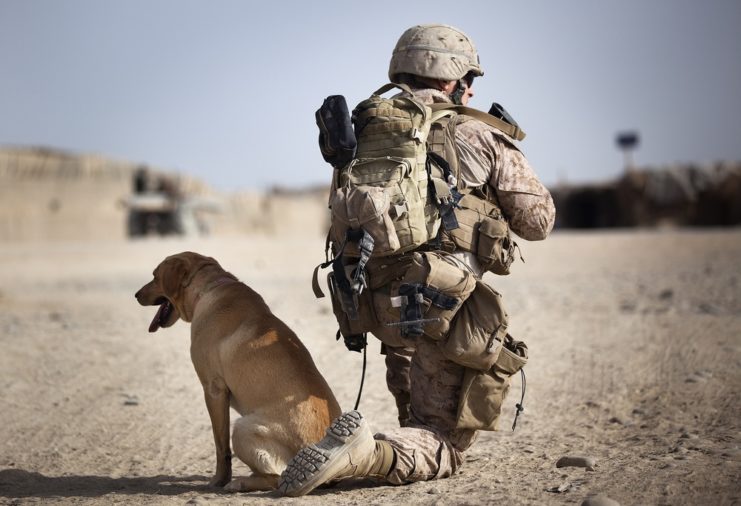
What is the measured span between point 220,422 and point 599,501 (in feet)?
6.21

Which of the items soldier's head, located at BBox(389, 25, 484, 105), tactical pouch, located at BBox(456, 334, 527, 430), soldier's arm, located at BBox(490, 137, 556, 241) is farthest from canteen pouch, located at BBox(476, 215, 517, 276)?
soldier's head, located at BBox(389, 25, 484, 105)

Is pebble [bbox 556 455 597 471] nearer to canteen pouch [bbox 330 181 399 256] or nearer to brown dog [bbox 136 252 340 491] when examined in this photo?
brown dog [bbox 136 252 340 491]

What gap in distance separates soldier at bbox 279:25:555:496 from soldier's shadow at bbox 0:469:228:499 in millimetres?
1026

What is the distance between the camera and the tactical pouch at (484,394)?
412 centimetres

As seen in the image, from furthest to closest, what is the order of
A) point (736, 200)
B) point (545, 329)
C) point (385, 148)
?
1. point (736, 200)
2. point (545, 329)
3. point (385, 148)

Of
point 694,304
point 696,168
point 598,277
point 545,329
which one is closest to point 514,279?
point 598,277

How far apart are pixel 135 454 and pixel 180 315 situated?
972 millimetres

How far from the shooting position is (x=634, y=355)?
7203 mm

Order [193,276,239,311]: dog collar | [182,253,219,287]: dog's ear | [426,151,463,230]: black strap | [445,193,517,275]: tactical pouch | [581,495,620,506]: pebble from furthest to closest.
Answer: [182,253,219,287]: dog's ear, [193,276,239,311]: dog collar, [445,193,517,275]: tactical pouch, [426,151,463,230]: black strap, [581,495,620,506]: pebble

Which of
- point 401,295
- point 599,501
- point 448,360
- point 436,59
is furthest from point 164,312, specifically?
point 599,501

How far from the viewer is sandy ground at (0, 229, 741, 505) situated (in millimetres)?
4027

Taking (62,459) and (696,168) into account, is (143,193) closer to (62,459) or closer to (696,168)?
(696,168)

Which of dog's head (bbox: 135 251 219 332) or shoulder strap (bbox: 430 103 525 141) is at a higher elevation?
shoulder strap (bbox: 430 103 525 141)

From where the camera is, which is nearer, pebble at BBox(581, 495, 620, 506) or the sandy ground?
pebble at BBox(581, 495, 620, 506)
